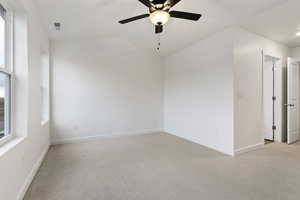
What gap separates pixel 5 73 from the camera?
192cm

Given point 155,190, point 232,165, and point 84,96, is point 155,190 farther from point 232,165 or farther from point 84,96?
point 84,96

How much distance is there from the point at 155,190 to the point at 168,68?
3.99 metres

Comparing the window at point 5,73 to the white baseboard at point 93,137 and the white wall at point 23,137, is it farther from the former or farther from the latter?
the white baseboard at point 93,137

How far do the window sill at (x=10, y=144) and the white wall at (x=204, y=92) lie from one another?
352cm

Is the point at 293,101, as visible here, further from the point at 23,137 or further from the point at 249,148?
the point at 23,137

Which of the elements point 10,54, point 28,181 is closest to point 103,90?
point 10,54

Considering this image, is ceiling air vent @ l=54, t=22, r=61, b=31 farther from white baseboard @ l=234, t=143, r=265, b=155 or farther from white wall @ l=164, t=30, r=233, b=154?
white baseboard @ l=234, t=143, r=265, b=155

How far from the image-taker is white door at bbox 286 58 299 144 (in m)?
3.90

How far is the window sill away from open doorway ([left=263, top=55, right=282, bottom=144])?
4.94 meters

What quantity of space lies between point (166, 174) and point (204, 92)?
2240mm

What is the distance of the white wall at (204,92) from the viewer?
11.0ft

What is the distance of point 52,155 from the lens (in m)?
Result: 3.34

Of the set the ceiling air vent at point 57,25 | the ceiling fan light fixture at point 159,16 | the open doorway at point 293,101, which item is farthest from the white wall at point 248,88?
the ceiling air vent at point 57,25

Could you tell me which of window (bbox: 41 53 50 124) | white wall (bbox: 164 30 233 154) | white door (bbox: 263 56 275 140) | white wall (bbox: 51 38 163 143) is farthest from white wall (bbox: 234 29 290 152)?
window (bbox: 41 53 50 124)
